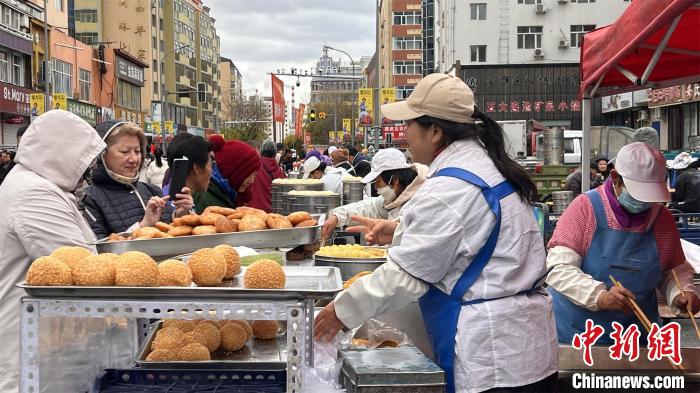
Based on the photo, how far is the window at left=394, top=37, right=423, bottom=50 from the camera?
94875 millimetres

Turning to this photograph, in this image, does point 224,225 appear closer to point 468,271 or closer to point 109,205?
point 109,205

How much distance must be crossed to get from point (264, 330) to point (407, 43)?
309ft

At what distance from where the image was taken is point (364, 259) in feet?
14.6

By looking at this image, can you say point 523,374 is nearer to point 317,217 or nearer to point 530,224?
point 530,224

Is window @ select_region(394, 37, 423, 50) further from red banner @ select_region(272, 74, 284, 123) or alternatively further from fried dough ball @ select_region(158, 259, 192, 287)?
fried dough ball @ select_region(158, 259, 192, 287)

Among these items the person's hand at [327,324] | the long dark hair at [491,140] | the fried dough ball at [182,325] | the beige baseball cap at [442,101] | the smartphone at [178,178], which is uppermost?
the beige baseball cap at [442,101]

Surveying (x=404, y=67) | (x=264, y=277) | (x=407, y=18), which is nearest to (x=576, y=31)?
(x=404, y=67)

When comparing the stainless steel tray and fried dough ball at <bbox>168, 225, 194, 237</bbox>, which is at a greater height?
fried dough ball at <bbox>168, 225, 194, 237</bbox>

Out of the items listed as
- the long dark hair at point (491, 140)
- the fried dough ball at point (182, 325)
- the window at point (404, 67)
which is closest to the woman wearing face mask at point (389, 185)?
the fried dough ball at point (182, 325)

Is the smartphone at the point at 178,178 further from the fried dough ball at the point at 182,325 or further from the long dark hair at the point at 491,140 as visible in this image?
the long dark hair at the point at 491,140

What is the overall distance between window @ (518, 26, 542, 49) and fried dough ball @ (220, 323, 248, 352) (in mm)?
49363

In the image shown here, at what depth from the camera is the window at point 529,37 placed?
164 ft

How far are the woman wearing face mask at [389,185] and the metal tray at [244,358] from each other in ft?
10.8

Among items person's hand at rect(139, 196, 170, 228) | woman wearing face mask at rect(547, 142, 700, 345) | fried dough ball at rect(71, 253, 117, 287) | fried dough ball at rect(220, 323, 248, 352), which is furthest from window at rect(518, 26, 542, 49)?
fried dough ball at rect(71, 253, 117, 287)
